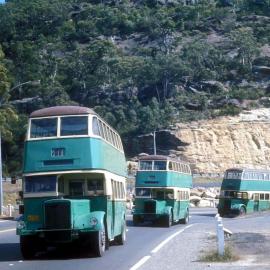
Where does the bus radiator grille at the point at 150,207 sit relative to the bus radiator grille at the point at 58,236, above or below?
above

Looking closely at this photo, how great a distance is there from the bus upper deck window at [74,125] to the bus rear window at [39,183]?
51.8 inches

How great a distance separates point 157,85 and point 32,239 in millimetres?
84202

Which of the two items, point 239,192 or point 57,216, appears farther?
point 239,192

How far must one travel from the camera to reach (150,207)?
41406mm

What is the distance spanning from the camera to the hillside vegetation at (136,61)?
96.8 m

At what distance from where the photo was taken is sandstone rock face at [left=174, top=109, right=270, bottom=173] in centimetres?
8988

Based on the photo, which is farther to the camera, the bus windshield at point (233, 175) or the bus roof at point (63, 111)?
the bus windshield at point (233, 175)

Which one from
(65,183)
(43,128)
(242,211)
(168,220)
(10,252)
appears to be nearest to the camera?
(43,128)

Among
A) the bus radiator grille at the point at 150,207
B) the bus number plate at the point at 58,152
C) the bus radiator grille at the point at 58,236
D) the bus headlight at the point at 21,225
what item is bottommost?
the bus radiator grille at the point at 58,236

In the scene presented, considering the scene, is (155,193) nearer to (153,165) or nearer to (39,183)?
(153,165)

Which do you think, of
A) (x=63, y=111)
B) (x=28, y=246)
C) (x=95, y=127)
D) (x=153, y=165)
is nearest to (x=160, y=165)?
(x=153, y=165)

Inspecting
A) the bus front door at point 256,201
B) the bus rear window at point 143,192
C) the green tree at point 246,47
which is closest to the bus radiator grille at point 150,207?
the bus rear window at point 143,192

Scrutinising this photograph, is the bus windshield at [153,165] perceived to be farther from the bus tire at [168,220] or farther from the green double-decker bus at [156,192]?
the bus tire at [168,220]

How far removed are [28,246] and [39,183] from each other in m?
1.73
